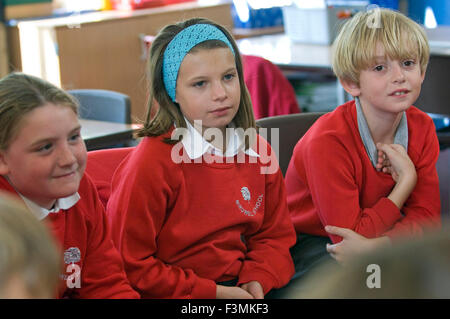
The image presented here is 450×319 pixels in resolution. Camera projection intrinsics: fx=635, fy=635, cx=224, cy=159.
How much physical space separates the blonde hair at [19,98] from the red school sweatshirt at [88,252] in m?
0.19

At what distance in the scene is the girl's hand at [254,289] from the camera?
1.46 meters

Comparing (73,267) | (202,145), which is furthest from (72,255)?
(202,145)

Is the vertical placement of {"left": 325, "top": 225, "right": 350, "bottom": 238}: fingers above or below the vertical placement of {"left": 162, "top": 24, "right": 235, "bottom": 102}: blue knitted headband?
below

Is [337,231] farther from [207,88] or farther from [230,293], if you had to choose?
[207,88]

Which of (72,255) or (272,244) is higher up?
(72,255)

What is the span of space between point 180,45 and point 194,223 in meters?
0.42

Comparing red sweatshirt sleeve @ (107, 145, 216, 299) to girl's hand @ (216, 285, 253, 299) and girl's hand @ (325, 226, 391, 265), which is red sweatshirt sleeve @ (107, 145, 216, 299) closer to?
girl's hand @ (216, 285, 253, 299)

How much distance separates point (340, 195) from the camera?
1610 mm

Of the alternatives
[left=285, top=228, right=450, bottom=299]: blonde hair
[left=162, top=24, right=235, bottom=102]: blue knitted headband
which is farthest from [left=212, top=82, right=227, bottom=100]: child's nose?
[left=285, top=228, right=450, bottom=299]: blonde hair

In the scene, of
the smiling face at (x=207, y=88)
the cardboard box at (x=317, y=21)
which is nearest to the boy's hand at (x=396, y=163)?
the smiling face at (x=207, y=88)

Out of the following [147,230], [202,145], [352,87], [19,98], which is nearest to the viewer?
[19,98]

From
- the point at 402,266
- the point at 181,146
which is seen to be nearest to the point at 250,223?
the point at 181,146

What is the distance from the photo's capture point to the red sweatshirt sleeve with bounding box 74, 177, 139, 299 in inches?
49.7

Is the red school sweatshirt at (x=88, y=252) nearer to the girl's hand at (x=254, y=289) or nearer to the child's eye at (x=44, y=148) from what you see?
the child's eye at (x=44, y=148)
